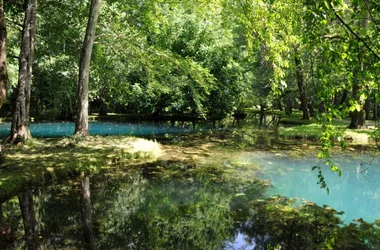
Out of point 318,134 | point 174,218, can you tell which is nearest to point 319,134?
point 318,134

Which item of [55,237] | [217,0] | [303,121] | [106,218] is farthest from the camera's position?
[303,121]

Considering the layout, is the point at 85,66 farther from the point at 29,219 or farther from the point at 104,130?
the point at 104,130

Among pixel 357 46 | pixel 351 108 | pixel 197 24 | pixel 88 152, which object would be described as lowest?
pixel 88 152

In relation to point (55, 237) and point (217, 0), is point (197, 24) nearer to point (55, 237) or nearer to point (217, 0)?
point (217, 0)

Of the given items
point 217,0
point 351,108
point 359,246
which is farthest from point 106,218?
point 217,0

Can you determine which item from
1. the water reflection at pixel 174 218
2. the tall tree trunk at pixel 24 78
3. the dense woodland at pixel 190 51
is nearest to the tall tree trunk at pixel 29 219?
the water reflection at pixel 174 218

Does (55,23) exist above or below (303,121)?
above

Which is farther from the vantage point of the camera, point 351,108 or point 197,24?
point 197,24

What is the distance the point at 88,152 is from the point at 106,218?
534 centimetres

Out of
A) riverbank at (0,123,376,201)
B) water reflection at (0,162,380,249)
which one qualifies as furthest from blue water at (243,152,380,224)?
riverbank at (0,123,376,201)

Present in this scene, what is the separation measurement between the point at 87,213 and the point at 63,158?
3907mm

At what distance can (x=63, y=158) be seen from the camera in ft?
34.1

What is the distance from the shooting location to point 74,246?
541 cm

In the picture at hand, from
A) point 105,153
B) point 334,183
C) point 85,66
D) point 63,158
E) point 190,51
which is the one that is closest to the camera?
point 63,158
